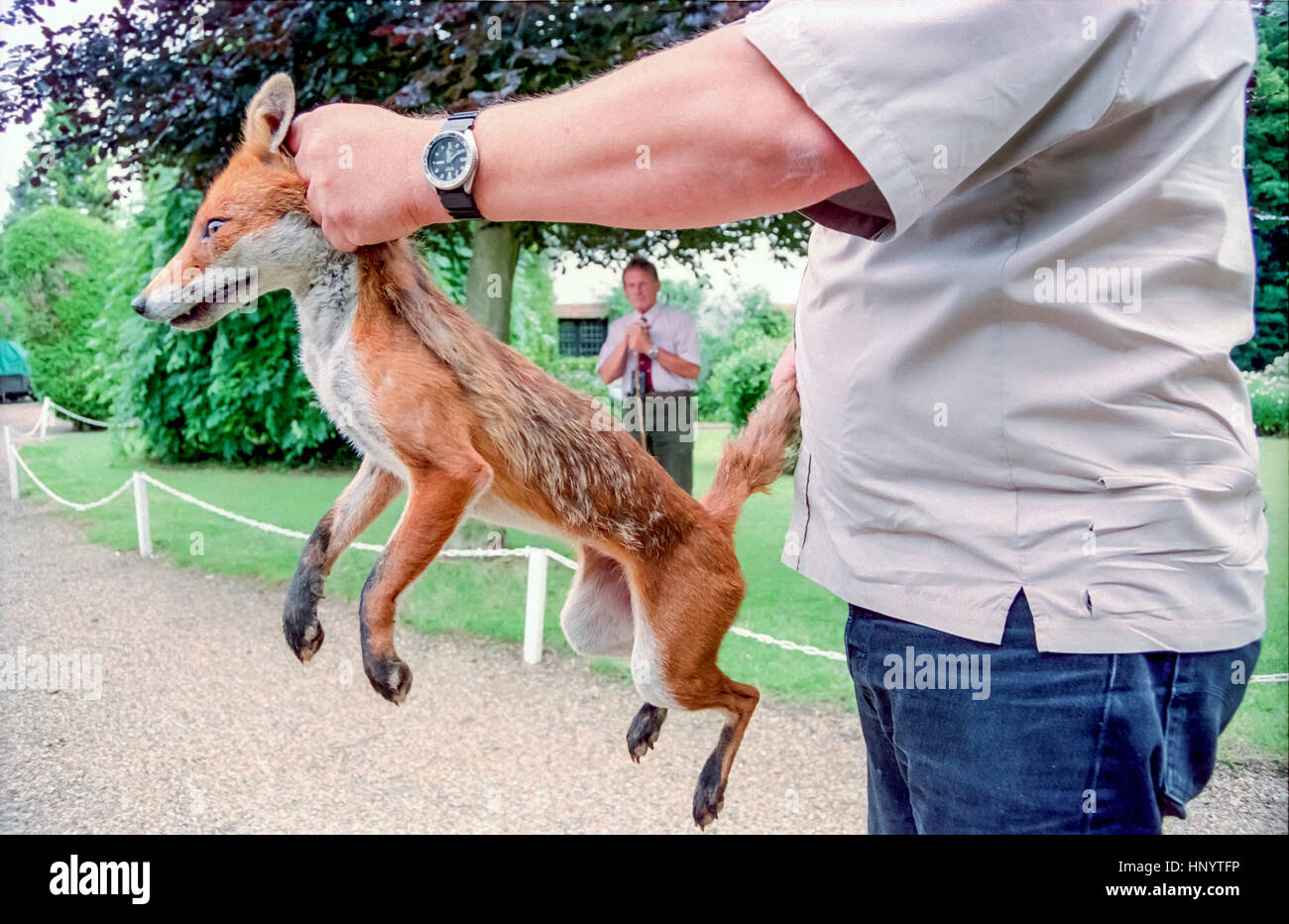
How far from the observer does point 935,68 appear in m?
0.72

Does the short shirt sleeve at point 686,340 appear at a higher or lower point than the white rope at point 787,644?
higher

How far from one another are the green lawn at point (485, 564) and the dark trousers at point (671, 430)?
56 millimetres

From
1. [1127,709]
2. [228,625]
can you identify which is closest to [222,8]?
[228,625]

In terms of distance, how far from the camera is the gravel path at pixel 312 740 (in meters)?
2.23

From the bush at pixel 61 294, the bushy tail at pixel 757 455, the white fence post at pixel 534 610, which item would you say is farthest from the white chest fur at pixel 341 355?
the white fence post at pixel 534 610

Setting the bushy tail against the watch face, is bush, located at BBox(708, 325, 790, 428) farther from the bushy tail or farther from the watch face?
the watch face

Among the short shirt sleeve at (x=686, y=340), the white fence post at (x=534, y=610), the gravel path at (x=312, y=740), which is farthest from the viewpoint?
the white fence post at (x=534, y=610)

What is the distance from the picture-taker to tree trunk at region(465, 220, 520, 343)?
2994mm

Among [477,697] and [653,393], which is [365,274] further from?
[477,697]

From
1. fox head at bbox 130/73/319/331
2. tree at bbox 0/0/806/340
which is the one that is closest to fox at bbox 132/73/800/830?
fox head at bbox 130/73/319/331

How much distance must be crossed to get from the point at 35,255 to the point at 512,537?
2292 mm

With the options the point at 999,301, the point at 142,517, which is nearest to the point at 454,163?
the point at 999,301

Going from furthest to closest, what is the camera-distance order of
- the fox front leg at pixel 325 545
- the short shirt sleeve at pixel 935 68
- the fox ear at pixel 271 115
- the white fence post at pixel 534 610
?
the white fence post at pixel 534 610 → the fox front leg at pixel 325 545 → the fox ear at pixel 271 115 → the short shirt sleeve at pixel 935 68

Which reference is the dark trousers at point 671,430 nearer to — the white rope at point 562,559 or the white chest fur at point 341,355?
the white rope at point 562,559
